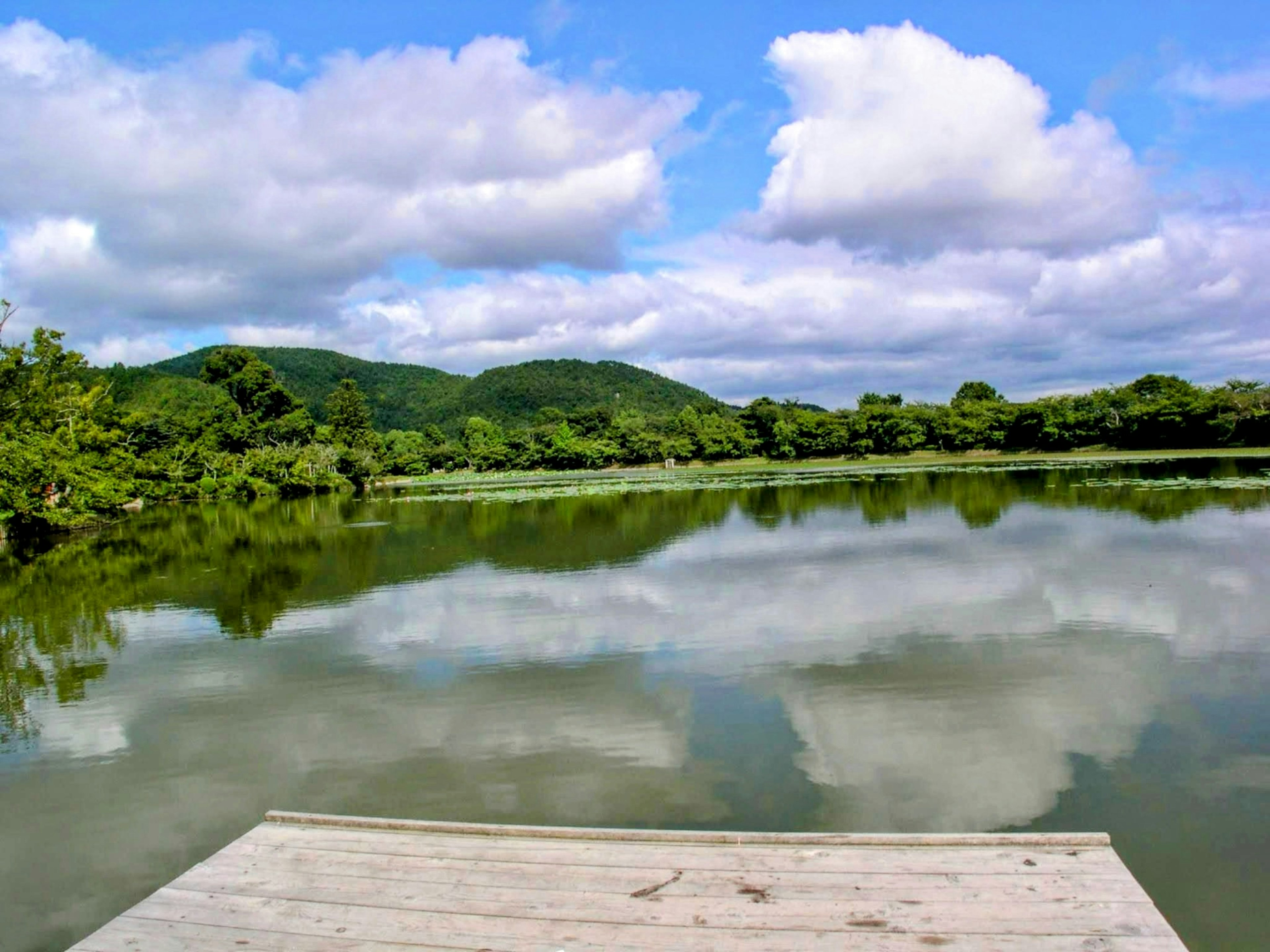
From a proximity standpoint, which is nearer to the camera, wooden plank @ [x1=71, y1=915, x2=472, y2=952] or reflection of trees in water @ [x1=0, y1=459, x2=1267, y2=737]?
wooden plank @ [x1=71, y1=915, x2=472, y2=952]

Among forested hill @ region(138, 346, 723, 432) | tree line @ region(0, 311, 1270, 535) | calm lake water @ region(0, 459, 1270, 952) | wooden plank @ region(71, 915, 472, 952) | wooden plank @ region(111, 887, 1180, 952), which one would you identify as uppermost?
forested hill @ region(138, 346, 723, 432)

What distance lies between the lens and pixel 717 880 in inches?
154

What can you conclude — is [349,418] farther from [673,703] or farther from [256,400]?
[673,703]

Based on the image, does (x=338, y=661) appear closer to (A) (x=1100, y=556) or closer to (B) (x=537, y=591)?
(B) (x=537, y=591)

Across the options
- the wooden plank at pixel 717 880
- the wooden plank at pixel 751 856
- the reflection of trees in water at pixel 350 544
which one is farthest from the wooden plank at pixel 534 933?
the reflection of trees in water at pixel 350 544

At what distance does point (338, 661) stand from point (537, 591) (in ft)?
13.9

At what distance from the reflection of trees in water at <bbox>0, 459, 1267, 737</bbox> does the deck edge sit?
5.51m

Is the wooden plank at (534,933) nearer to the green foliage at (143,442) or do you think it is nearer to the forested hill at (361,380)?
the green foliage at (143,442)

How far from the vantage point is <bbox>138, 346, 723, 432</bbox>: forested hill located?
357 ft

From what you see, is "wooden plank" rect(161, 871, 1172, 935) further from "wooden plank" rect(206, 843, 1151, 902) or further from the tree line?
the tree line

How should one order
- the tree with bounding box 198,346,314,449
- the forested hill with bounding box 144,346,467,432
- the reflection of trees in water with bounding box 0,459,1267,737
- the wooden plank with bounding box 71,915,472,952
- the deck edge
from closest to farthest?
the wooden plank with bounding box 71,915,472,952, the deck edge, the reflection of trees in water with bounding box 0,459,1267,737, the tree with bounding box 198,346,314,449, the forested hill with bounding box 144,346,467,432

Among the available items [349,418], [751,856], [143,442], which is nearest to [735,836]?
[751,856]

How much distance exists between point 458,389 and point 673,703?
119 meters

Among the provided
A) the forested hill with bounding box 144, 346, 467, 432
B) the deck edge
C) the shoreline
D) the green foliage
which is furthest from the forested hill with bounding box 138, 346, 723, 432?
the deck edge
